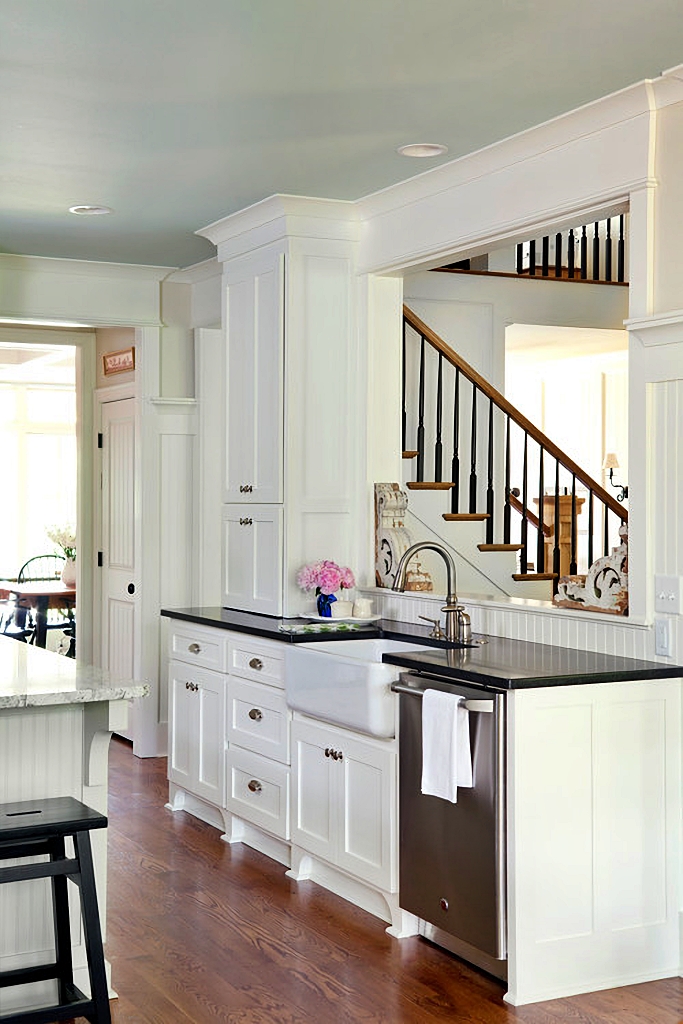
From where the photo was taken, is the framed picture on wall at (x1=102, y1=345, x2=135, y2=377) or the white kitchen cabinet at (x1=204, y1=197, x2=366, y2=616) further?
the framed picture on wall at (x1=102, y1=345, x2=135, y2=377)

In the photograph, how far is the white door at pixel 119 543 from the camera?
7250 mm

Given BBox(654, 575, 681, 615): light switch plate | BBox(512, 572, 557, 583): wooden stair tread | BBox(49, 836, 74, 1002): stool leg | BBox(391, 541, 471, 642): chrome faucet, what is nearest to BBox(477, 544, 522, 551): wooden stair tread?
BBox(512, 572, 557, 583): wooden stair tread

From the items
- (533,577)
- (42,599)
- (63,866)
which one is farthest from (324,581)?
(42,599)

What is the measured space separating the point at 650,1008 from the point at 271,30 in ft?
9.52

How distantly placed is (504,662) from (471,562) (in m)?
2.17

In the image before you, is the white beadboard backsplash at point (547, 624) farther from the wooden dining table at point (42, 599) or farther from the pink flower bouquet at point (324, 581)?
the wooden dining table at point (42, 599)

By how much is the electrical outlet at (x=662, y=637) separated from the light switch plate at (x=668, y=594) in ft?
0.12

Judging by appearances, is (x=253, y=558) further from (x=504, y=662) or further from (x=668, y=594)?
(x=668, y=594)

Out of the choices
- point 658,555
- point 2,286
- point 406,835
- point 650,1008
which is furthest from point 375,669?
point 2,286

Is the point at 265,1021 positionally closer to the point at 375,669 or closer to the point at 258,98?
the point at 375,669

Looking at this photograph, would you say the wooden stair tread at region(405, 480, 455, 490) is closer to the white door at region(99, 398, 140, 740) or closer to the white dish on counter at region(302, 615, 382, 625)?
the white dish on counter at region(302, 615, 382, 625)

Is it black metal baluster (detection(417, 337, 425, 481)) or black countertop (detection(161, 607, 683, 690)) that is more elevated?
black metal baluster (detection(417, 337, 425, 481))

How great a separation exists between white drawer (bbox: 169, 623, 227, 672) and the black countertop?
47 centimetres

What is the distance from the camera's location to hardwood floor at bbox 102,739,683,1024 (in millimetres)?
3377
